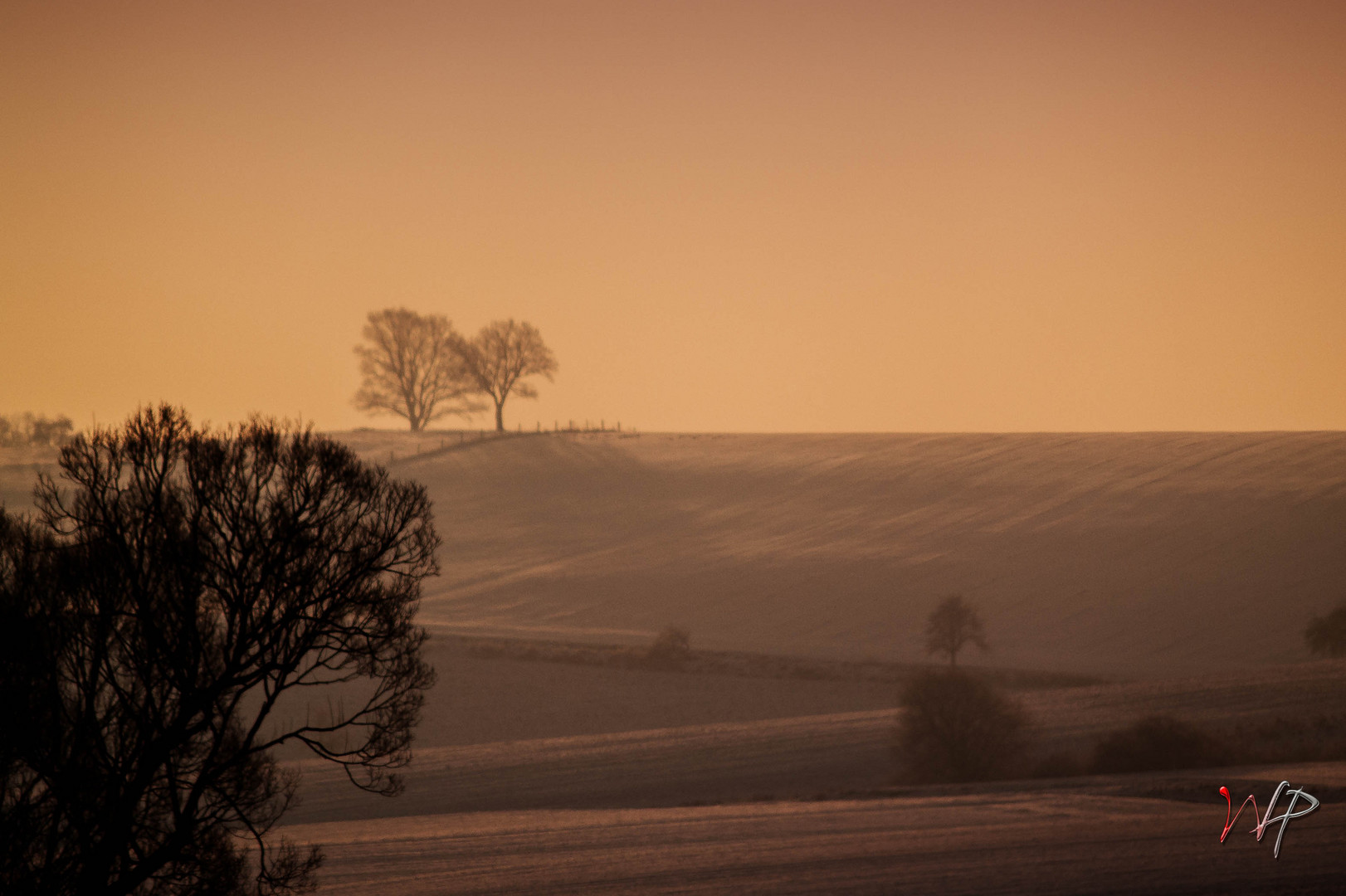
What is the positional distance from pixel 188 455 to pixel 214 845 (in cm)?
388

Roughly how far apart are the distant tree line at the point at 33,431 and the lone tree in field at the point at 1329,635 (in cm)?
8707

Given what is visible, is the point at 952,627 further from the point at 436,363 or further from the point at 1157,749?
the point at 436,363

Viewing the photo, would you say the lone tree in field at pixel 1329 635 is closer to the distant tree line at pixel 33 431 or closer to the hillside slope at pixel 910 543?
the hillside slope at pixel 910 543

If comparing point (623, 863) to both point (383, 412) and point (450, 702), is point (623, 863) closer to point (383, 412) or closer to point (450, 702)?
point (450, 702)

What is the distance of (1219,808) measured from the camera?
15383 millimetres

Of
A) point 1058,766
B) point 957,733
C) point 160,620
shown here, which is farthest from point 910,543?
point 160,620

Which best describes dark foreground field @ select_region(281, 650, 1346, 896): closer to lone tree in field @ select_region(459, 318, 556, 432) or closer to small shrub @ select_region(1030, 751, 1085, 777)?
small shrub @ select_region(1030, 751, 1085, 777)

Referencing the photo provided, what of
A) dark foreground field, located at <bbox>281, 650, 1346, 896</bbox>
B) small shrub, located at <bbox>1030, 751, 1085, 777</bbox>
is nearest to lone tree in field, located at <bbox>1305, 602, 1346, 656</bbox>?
dark foreground field, located at <bbox>281, 650, 1346, 896</bbox>

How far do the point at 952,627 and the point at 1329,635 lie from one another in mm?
10602

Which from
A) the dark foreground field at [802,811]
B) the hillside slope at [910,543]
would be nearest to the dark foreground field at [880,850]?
the dark foreground field at [802,811]

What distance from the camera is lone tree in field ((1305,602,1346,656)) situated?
108ft

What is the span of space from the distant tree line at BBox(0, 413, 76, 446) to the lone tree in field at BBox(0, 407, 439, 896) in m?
89.9

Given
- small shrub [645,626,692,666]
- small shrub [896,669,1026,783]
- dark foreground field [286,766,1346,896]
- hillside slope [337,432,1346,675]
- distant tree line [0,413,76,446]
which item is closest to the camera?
dark foreground field [286,766,1346,896]

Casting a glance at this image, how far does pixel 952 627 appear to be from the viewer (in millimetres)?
34969
